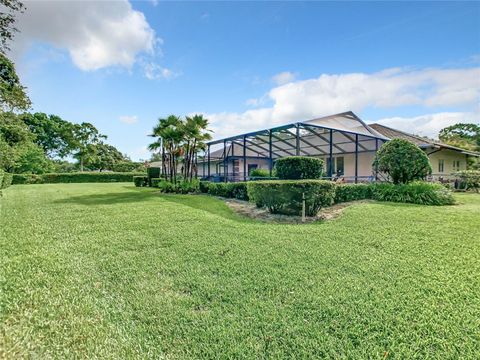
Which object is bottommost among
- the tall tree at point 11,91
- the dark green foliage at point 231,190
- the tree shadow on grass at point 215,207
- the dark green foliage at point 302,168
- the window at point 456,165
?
the tree shadow on grass at point 215,207

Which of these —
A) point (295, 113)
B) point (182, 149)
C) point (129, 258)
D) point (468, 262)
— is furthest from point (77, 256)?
point (295, 113)

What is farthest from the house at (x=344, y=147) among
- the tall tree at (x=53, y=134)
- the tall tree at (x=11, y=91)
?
the tall tree at (x=53, y=134)

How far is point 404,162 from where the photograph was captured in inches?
414

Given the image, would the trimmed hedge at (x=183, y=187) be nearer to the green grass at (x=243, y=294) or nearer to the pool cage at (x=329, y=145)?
the pool cage at (x=329, y=145)

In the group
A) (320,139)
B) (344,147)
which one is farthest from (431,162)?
(320,139)

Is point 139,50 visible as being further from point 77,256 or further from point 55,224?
point 77,256

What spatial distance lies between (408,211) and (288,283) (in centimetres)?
632

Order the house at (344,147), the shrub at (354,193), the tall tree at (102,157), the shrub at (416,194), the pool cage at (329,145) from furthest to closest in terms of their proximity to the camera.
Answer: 1. the tall tree at (102,157)
2. the house at (344,147)
3. the pool cage at (329,145)
4. the shrub at (354,193)
5. the shrub at (416,194)

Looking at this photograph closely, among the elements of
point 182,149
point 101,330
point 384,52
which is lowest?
point 101,330

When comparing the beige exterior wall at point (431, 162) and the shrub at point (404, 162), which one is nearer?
the shrub at point (404, 162)

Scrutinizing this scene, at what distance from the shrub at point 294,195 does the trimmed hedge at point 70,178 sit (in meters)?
32.0

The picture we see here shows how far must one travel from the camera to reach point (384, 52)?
484 inches

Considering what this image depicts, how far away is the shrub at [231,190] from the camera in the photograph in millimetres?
13312

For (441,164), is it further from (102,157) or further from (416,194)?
(102,157)
